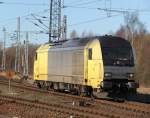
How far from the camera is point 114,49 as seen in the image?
28.1 metres


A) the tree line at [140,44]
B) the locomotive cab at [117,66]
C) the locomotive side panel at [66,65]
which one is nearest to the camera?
the locomotive cab at [117,66]

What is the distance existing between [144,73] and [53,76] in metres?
24.1

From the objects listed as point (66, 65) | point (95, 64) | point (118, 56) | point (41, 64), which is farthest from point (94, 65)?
point (41, 64)

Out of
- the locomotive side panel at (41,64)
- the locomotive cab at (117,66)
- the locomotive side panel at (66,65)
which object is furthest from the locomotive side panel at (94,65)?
the locomotive side panel at (41,64)

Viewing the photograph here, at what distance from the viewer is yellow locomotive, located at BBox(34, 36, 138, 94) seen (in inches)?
1074

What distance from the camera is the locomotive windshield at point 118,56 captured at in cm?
2750

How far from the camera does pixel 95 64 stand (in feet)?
92.6

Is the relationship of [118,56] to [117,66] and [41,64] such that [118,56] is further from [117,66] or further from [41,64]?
[41,64]

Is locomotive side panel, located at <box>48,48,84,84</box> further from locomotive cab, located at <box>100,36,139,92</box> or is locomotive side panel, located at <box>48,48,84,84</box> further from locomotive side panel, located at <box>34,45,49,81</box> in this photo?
locomotive cab, located at <box>100,36,139,92</box>

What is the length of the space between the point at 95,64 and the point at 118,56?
1.34 metres

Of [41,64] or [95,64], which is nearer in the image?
[95,64]

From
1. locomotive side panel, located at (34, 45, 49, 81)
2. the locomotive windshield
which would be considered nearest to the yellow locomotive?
the locomotive windshield

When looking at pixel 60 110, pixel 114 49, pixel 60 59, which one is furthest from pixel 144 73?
pixel 60 110

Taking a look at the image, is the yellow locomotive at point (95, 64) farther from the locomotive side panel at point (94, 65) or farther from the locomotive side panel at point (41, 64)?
the locomotive side panel at point (41, 64)
